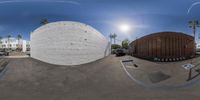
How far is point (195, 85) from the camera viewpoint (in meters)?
8.12

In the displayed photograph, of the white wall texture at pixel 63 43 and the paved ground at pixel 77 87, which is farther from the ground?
the white wall texture at pixel 63 43

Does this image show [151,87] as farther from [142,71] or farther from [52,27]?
[52,27]

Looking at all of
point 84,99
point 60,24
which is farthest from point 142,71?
point 60,24

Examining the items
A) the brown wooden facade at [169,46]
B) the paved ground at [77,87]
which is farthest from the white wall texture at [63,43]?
the brown wooden facade at [169,46]

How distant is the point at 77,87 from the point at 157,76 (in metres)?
5.03

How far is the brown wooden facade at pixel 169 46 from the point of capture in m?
7.98

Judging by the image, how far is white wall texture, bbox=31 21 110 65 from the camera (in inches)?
523

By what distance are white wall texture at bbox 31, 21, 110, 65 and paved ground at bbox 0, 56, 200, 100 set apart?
219 centimetres

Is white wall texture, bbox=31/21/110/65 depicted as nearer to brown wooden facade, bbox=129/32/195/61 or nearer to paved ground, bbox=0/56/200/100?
paved ground, bbox=0/56/200/100

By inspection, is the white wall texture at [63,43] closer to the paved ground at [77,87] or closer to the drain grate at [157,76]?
the paved ground at [77,87]

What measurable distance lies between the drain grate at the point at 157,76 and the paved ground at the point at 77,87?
1.12m

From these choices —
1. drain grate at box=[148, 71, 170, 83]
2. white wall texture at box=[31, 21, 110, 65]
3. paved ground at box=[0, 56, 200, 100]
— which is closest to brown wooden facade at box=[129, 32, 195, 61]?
drain grate at box=[148, 71, 170, 83]

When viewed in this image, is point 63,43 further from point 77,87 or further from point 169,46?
point 169,46

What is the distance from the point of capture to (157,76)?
8.97m
